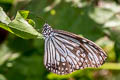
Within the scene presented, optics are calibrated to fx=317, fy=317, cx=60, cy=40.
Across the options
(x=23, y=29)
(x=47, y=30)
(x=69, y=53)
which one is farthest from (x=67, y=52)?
(x=23, y=29)

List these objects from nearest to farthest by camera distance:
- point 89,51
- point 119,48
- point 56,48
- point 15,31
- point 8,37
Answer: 1. point 15,31
2. point 89,51
3. point 56,48
4. point 119,48
5. point 8,37

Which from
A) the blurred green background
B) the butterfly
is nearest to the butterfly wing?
the butterfly

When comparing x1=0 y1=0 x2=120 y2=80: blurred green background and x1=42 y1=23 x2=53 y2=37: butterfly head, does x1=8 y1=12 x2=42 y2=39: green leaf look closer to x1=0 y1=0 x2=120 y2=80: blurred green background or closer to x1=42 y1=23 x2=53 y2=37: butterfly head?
x1=42 y1=23 x2=53 y2=37: butterfly head

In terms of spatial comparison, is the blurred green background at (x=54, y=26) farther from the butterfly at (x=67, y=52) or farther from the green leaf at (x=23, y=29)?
the green leaf at (x=23, y=29)

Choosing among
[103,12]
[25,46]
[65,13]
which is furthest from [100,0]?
[25,46]

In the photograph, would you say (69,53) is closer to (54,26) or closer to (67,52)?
(67,52)

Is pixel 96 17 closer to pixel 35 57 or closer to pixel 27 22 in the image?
pixel 35 57

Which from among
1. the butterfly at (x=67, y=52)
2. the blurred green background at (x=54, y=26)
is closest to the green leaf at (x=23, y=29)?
the butterfly at (x=67, y=52)
